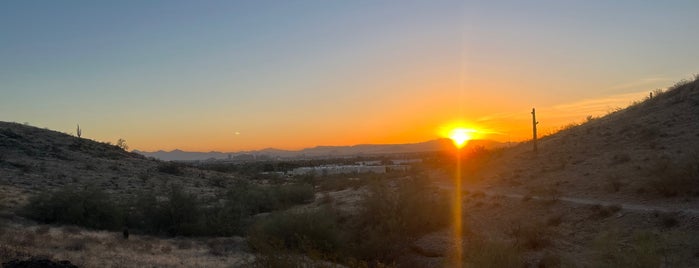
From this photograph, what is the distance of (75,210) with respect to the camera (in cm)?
3064

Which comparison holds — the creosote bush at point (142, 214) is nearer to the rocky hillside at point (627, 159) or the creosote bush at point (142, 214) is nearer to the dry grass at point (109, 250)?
the dry grass at point (109, 250)

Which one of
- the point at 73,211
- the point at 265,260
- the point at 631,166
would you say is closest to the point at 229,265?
the point at 265,260

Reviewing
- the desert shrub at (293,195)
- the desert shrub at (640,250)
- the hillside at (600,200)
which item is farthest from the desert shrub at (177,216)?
the desert shrub at (640,250)

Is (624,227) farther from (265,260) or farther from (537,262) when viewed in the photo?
(265,260)

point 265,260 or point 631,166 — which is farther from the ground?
point 631,166

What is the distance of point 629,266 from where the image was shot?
39.6 ft

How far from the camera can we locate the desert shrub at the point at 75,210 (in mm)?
30281

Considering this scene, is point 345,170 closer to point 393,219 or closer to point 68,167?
point 68,167

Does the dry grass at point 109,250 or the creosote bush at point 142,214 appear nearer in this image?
the dry grass at point 109,250

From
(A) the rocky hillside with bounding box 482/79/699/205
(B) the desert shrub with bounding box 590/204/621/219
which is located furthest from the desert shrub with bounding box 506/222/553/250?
(A) the rocky hillside with bounding box 482/79/699/205

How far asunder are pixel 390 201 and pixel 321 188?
1193 inches

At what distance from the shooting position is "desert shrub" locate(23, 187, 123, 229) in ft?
99.3

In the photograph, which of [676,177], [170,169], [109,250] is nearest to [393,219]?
[109,250]

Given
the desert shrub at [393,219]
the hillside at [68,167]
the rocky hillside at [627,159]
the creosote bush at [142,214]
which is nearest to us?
the desert shrub at [393,219]
